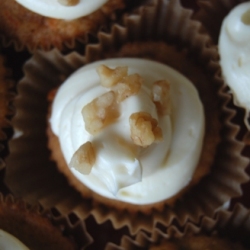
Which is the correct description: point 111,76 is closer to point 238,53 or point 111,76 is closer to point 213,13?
point 238,53

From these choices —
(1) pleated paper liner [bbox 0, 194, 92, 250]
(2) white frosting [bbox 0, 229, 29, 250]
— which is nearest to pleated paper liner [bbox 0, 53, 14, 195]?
(1) pleated paper liner [bbox 0, 194, 92, 250]

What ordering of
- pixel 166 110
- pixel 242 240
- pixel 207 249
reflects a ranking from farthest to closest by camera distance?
pixel 242 240, pixel 207 249, pixel 166 110

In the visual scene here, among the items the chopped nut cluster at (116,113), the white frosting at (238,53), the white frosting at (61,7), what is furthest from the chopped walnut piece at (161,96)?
the white frosting at (61,7)

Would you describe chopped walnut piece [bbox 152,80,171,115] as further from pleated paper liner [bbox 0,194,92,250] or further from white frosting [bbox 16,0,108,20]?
pleated paper liner [bbox 0,194,92,250]

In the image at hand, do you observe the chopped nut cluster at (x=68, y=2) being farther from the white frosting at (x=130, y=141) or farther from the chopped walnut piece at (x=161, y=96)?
the chopped walnut piece at (x=161, y=96)

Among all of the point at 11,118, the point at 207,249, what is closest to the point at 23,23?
the point at 11,118

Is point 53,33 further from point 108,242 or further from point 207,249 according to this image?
point 207,249
